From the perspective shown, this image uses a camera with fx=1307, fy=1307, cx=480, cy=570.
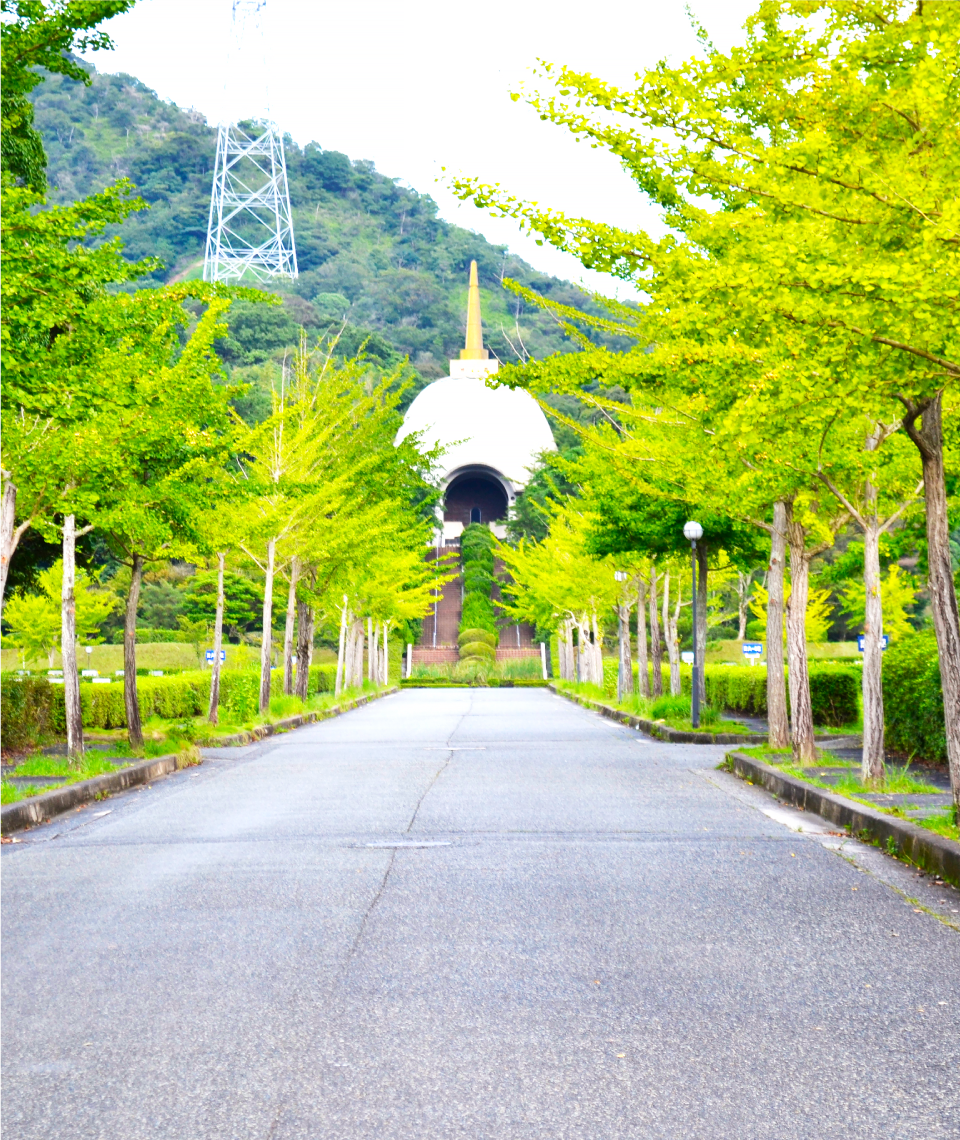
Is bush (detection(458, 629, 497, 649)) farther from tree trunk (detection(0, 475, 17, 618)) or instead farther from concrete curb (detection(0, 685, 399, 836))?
tree trunk (detection(0, 475, 17, 618))

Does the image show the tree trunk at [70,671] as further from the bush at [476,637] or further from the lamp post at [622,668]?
the bush at [476,637]

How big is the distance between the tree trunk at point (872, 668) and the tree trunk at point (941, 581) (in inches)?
103

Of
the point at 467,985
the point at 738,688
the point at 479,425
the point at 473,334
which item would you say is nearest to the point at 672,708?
the point at 738,688

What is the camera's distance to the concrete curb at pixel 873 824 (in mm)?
7371

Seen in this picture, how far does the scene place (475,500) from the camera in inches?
4264

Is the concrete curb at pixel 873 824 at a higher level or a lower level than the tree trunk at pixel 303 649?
lower

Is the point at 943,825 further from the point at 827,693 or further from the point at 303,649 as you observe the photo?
Answer: the point at 303,649

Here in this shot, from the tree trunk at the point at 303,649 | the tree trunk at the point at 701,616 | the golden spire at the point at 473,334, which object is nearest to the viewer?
the tree trunk at the point at 701,616

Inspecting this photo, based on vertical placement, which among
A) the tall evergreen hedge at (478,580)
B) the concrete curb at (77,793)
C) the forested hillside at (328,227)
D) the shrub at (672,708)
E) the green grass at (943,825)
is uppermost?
the forested hillside at (328,227)

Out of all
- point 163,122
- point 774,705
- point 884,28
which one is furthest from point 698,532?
point 163,122

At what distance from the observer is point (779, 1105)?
3645mm

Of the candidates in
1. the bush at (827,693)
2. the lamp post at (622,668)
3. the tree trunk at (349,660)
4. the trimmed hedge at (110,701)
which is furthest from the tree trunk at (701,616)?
the tree trunk at (349,660)

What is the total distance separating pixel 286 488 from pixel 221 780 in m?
6.32

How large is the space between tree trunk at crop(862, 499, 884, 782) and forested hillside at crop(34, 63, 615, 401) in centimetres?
10843
